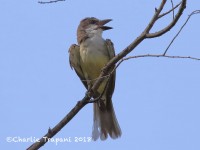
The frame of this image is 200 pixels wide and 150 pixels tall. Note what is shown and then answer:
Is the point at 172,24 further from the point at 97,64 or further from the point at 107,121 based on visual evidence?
the point at 107,121

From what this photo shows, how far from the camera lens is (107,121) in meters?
7.74

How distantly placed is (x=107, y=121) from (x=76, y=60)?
108 cm

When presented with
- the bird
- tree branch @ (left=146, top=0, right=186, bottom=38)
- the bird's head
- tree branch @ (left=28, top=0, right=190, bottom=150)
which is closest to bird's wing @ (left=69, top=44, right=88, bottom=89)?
the bird

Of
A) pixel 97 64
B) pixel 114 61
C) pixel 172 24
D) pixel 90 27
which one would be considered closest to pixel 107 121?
pixel 97 64

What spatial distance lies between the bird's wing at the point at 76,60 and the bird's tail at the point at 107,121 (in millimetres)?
469

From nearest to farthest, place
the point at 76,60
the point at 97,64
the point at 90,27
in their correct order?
the point at 97,64
the point at 76,60
the point at 90,27

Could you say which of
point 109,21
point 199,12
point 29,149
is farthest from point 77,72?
point 199,12

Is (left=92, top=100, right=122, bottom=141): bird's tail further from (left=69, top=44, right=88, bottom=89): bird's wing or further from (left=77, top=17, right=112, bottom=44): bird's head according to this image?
(left=77, top=17, right=112, bottom=44): bird's head

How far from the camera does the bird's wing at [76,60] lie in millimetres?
7691

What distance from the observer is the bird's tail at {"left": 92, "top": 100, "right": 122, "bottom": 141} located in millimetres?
7711

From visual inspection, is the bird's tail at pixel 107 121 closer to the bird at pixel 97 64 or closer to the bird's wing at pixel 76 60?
the bird at pixel 97 64

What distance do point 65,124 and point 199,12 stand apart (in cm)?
196

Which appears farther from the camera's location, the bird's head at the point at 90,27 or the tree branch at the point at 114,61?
the bird's head at the point at 90,27

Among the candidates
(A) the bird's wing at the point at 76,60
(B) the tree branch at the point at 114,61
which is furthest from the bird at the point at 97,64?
(B) the tree branch at the point at 114,61
